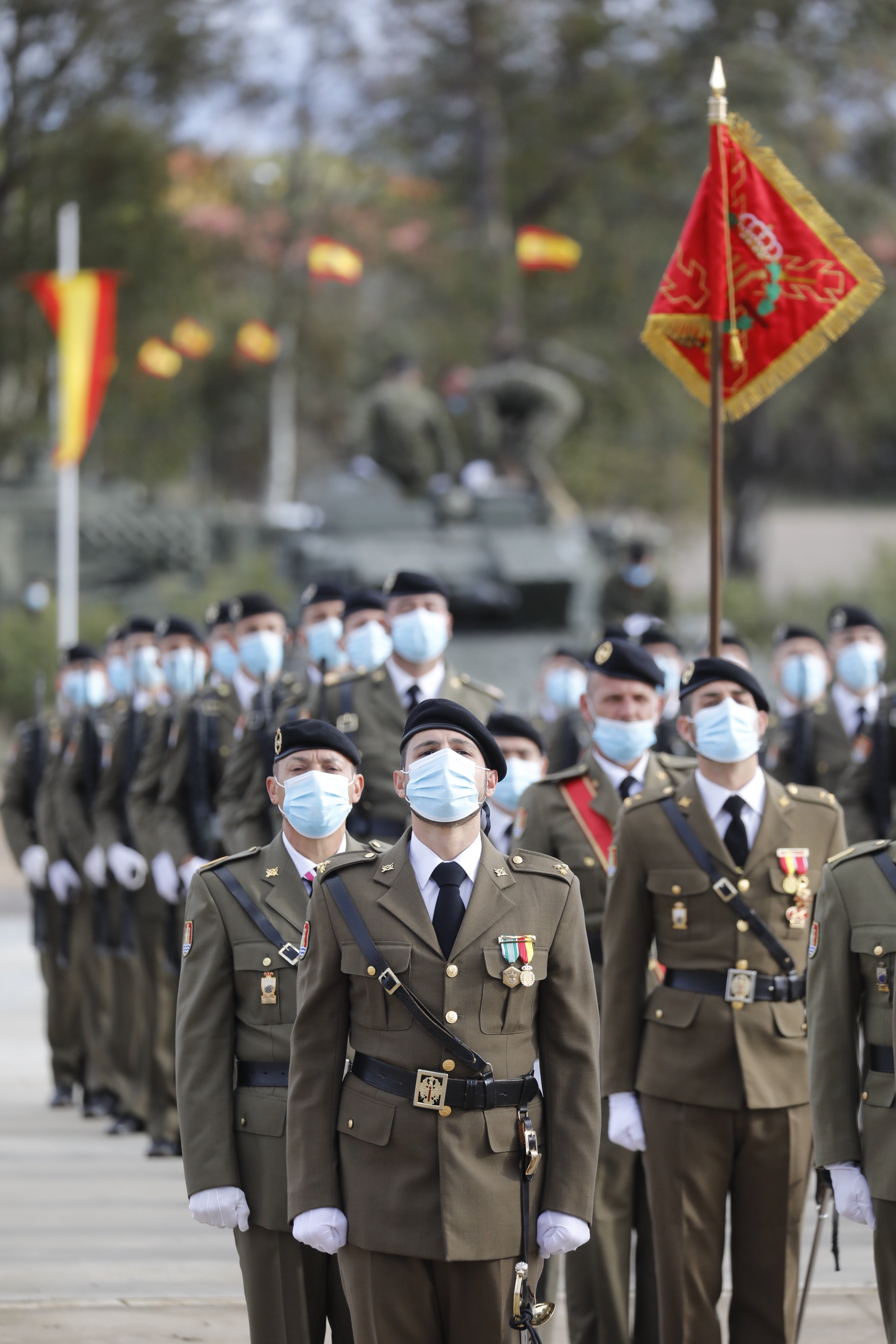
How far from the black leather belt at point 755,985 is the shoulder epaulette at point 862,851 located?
0.64 metres

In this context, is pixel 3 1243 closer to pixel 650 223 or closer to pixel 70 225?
pixel 70 225

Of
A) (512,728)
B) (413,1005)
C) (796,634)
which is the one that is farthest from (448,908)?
A: (796,634)

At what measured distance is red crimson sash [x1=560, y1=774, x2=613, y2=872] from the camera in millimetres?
5578

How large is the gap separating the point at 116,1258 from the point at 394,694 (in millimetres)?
2138

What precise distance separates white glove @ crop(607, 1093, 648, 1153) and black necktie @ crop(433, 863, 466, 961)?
141 cm

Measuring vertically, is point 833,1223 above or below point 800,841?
below

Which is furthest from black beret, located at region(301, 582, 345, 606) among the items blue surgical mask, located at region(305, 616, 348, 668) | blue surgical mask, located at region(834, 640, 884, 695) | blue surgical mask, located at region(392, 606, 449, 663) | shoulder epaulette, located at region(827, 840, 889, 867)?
shoulder epaulette, located at region(827, 840, 889, 867)

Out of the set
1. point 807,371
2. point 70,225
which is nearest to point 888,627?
point 807,371

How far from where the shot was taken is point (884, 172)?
1273 inches

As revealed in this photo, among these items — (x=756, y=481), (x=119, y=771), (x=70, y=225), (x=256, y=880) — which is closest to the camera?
(x=256, y=880)

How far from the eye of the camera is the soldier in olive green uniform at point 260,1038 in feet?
13.6

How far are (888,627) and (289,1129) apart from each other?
Result: 75.3ft

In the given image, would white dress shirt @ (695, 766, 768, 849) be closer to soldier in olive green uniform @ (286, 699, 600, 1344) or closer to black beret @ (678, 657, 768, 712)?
black beret @ (678, 657, 768, 712)

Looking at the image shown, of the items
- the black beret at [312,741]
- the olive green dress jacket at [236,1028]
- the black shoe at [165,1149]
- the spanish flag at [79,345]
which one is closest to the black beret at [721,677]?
the black beret at [312,741]
